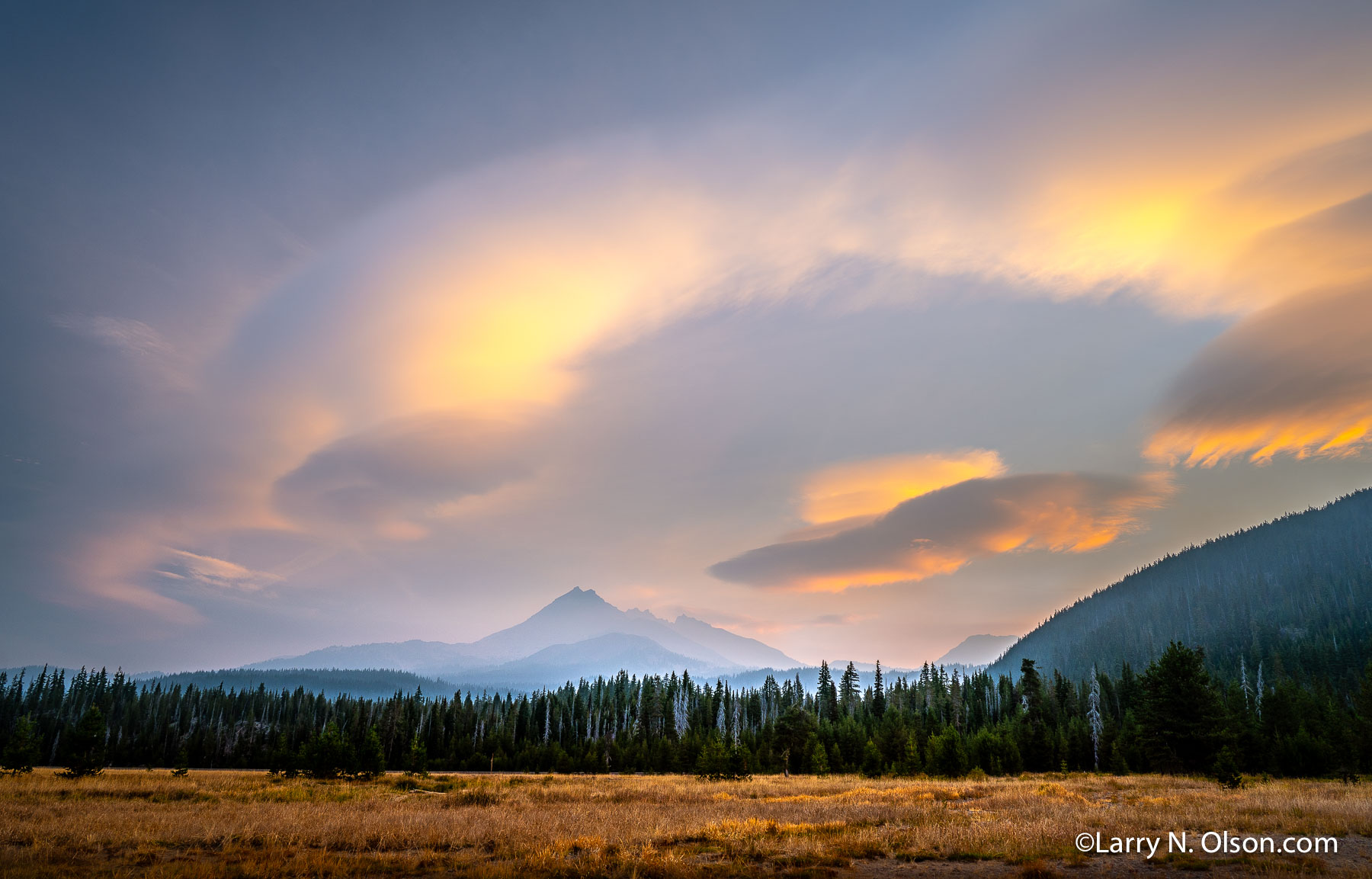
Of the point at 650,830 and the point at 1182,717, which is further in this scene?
the point at 1182,717

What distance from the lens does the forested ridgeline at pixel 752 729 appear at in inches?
1957

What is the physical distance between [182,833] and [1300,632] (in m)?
270

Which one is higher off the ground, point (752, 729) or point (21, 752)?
point (21, 752)

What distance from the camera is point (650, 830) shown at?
23.0 metres

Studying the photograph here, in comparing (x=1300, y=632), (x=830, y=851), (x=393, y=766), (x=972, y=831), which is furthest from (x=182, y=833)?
(x=1300, y=632)

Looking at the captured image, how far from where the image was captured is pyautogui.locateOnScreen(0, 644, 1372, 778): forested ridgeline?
49719 mm

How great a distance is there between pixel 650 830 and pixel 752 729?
11419 cm

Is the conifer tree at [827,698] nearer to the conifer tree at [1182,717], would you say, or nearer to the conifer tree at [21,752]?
the conifer tree at [1182,717]

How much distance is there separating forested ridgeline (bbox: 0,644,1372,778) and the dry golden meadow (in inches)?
477

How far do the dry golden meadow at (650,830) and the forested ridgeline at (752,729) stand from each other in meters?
12.1

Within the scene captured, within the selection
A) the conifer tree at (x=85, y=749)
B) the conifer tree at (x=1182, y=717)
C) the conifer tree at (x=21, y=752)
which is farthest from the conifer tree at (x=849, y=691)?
the conifer tree at (x=21, y=752)

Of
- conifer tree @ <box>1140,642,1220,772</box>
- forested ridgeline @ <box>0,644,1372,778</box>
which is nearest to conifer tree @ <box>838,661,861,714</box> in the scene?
forested ridgeline @ <box>0,644,1372,778</box>

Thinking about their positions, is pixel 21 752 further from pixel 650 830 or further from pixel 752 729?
pixel 752 729

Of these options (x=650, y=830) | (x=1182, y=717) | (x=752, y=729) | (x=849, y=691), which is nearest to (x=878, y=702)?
(x=849, y=691)
